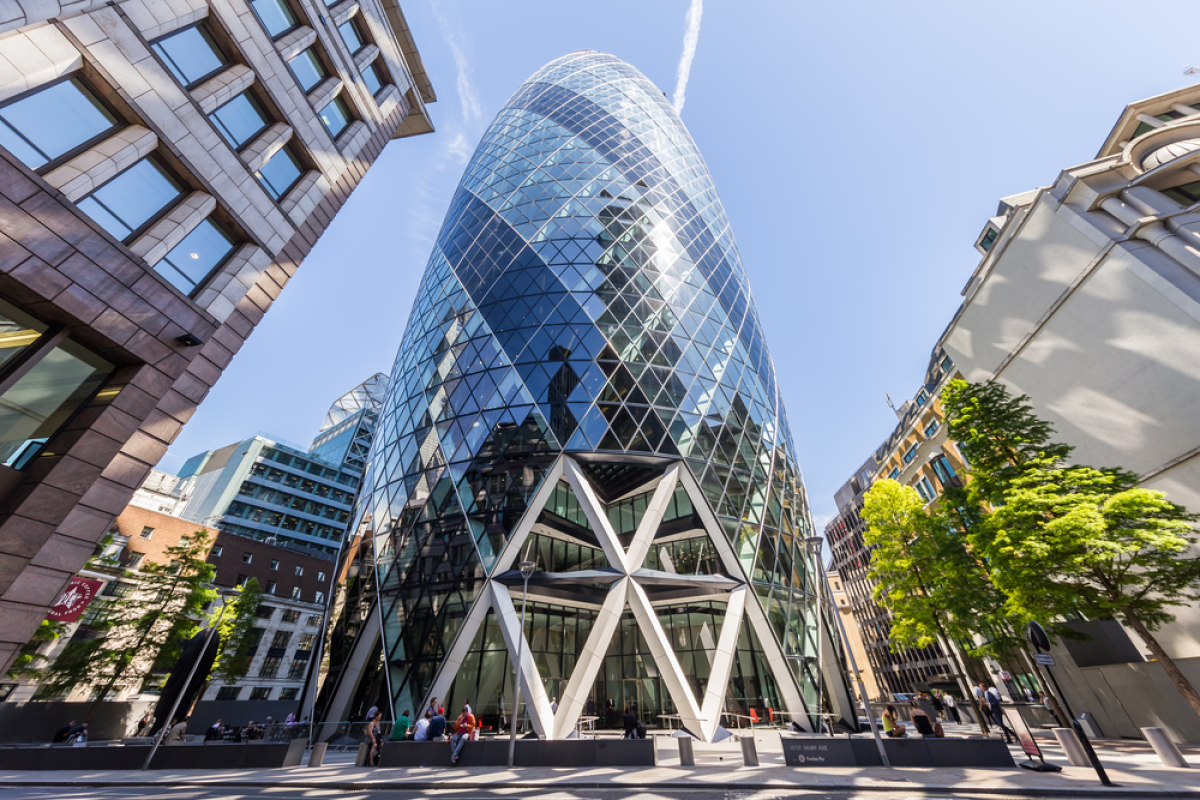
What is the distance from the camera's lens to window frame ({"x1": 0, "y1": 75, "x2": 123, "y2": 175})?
7.59 m

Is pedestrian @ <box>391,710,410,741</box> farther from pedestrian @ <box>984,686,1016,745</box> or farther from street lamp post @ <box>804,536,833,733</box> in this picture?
pedestrian @ <box>984,686,1016,745</box>

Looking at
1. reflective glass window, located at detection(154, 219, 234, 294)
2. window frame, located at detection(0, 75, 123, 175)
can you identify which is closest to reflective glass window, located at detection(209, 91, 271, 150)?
window frame, located at detection(0, 75, 123, 175)

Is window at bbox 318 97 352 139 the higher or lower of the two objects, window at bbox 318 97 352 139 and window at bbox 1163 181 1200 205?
the lower

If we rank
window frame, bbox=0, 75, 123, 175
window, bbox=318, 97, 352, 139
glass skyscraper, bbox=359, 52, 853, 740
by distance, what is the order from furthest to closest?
glass skyscraper, bbox=359, 52, 853, 740
window, bbox=318, 97, 352, 139
window frame, bbox=0, 75, 123, 175

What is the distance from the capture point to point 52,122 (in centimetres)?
812

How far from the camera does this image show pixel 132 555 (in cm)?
3906

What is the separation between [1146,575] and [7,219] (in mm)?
26322

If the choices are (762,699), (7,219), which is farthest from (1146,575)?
(7,219)

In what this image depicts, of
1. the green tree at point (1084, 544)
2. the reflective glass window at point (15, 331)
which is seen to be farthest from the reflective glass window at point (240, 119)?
the green tree at point (1084, 544)

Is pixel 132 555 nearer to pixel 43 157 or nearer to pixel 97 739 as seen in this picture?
→ pixel 97 739

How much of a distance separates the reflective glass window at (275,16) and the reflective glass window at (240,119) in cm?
208

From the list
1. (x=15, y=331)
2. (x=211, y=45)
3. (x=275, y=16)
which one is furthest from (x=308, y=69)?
(x=15, y=331)

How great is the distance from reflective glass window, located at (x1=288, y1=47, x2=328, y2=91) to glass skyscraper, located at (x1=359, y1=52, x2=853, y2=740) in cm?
1427

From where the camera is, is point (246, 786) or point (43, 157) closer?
point (43, 157)
